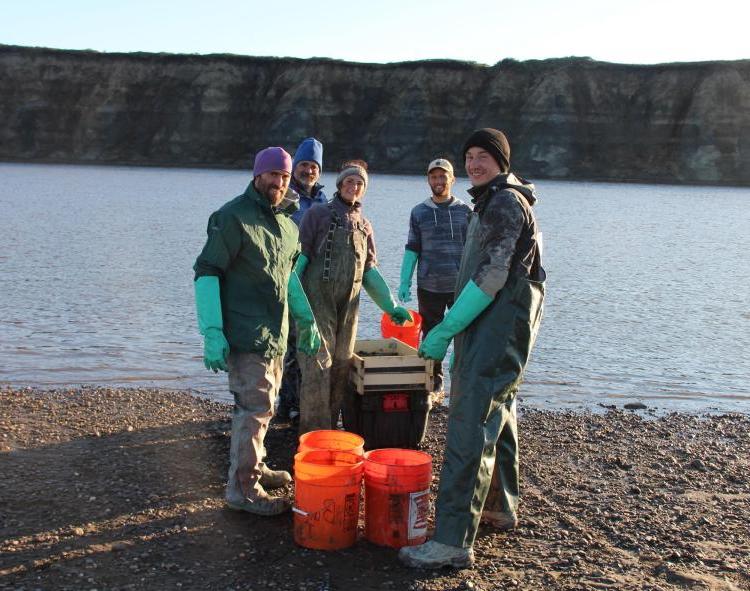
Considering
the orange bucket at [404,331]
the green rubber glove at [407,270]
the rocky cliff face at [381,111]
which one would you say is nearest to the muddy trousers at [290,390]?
the orange bucket at [404,331]

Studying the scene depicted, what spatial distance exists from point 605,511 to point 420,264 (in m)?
3.44

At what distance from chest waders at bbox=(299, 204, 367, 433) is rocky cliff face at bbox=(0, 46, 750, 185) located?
259 feet

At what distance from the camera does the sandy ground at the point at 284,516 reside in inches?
192

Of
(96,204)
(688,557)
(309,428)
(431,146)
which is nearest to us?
(688,557)

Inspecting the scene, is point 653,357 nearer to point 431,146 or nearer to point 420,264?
point 420,264

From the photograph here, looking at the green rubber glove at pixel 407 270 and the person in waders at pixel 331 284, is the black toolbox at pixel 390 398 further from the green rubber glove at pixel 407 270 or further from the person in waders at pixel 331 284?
the green rubber glove at pixel 407 270

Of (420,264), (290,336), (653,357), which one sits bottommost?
(653,357)

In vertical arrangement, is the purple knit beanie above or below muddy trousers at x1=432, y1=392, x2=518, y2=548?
above

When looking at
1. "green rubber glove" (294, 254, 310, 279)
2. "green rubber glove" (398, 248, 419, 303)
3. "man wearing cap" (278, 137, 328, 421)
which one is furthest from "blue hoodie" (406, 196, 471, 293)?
"green rubber glove" (294, 254, 310, 279)

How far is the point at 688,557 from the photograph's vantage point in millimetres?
5320

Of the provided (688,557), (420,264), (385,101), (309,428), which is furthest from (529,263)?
(385,101)

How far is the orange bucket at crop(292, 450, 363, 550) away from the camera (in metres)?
5.16

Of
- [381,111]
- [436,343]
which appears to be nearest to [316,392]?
[436,343]

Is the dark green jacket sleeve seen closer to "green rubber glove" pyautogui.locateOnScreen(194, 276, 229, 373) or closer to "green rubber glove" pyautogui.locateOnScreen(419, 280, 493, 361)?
"green rubber glove" pyautogui.locateOnScreen(194, 276, 229, 373)
